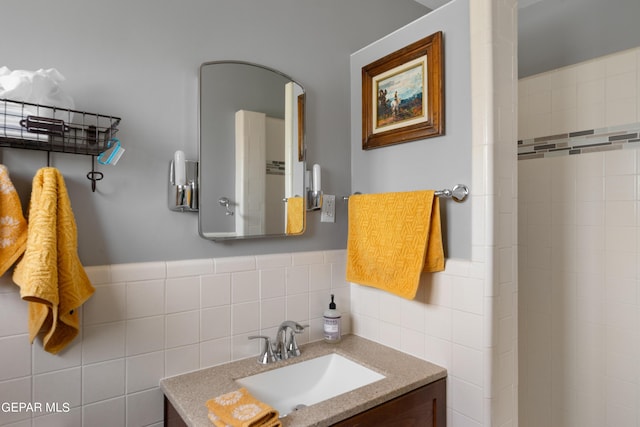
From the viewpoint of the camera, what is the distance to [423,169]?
149cm

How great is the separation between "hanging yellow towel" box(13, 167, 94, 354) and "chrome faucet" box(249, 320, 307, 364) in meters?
0.59

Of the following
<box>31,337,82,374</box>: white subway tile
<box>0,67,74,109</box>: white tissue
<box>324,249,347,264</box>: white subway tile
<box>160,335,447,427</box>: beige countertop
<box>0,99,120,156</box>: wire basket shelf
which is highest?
<box>0,67,74,109</box>: white tissue

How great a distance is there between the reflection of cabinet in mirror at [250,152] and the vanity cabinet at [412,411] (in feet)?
2.35

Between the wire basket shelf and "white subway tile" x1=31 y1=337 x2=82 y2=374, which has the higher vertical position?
the wire basket shelf

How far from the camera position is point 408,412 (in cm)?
125

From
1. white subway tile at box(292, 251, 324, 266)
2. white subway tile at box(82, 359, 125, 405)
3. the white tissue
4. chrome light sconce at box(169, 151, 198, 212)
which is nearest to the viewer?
the white tissue

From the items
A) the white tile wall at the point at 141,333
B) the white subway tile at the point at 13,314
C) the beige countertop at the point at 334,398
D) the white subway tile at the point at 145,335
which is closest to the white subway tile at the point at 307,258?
the white tile wall at the point at 141,333

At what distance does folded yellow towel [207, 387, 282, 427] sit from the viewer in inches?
37.8

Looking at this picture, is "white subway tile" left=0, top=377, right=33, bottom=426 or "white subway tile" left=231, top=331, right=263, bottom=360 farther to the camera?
"white subway tile" left=231, top=331, right=263, bottom=360

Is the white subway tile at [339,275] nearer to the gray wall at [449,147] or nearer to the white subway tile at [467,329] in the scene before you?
the gray wall at [449,147]

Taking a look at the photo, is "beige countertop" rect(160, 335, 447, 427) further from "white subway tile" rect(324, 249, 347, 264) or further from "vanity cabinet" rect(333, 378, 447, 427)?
"white subway tile" rect(324, 249, 347, 264)

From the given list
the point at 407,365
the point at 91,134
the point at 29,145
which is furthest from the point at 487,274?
the point at 29,145

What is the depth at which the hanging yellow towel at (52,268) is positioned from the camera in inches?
37.8

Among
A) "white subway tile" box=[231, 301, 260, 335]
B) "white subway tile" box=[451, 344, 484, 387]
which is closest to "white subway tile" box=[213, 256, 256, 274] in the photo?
"white subway tile" box=[231, 301, 260, 335]
